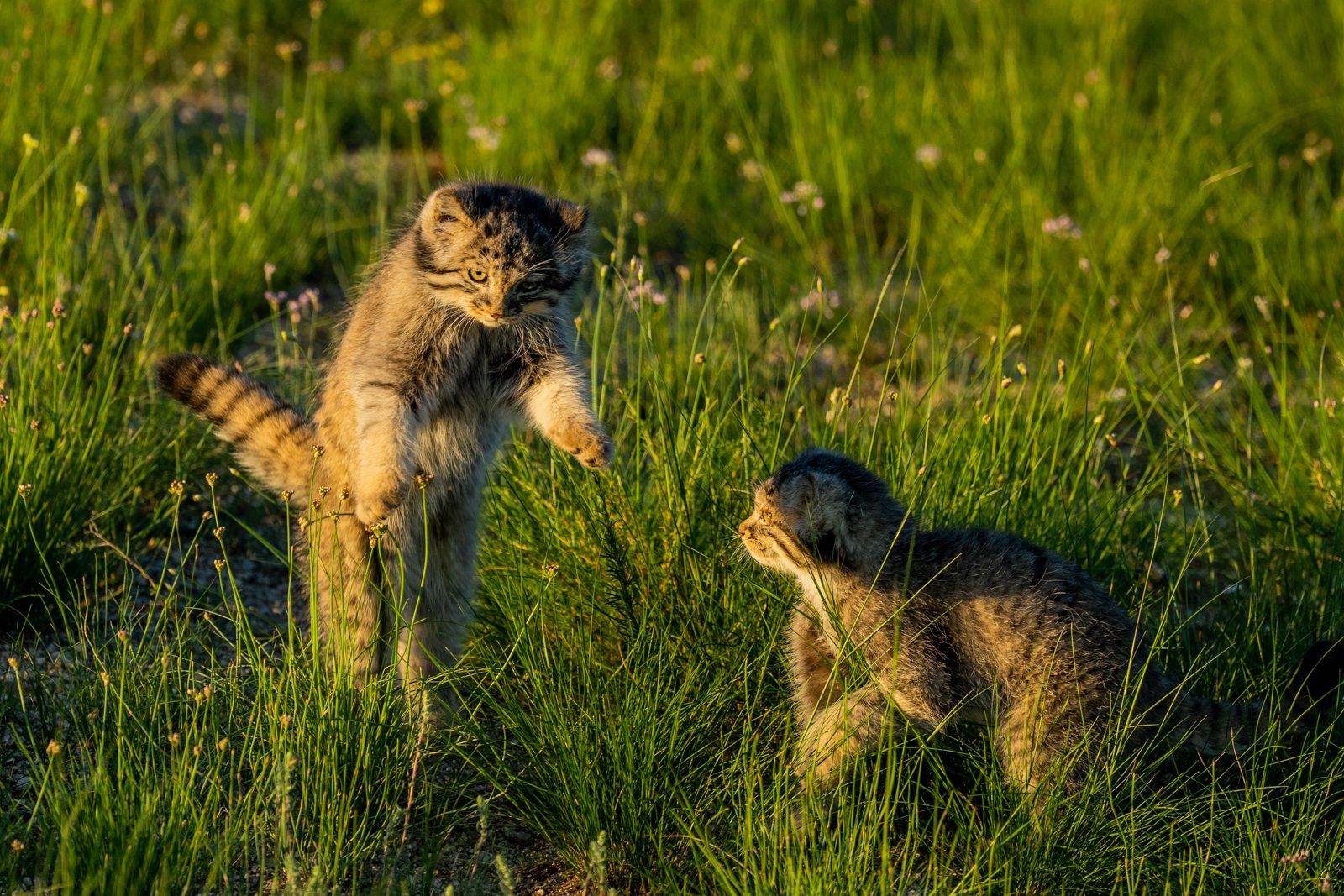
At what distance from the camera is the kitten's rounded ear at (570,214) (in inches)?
163

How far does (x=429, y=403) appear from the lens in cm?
406

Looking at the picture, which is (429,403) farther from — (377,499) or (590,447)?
(590,447)

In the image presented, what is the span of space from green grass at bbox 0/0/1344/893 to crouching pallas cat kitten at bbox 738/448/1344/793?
0.52 ft

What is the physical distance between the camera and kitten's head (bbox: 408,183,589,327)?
3.90 m

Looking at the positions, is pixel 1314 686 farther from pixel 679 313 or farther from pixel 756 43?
pixel 756 43

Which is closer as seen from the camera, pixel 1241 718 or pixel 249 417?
pixel 1241 718

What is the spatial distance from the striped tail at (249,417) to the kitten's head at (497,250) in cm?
67

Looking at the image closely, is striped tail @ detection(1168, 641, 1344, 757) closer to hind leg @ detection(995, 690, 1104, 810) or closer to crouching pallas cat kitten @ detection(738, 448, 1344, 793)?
crouching pallas cat kitten @ detection(738, 448, 1344, 793)

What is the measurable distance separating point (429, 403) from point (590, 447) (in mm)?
660

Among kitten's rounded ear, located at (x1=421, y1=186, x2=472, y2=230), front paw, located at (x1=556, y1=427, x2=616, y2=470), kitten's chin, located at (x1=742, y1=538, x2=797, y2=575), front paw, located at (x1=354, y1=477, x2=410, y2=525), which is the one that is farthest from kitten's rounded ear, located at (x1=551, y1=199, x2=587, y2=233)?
kitten's chin, located at (x1=742, y1=538, x2=797, y2=575)

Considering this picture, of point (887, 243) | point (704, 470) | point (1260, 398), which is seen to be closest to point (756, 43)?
point (887, 243)

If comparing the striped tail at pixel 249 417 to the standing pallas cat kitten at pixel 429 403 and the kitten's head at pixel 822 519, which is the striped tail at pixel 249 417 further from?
the kitten's head at pixel 822 519

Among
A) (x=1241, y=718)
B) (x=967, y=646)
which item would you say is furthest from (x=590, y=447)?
(x=1241, y=718)

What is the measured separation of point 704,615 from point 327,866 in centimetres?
136
